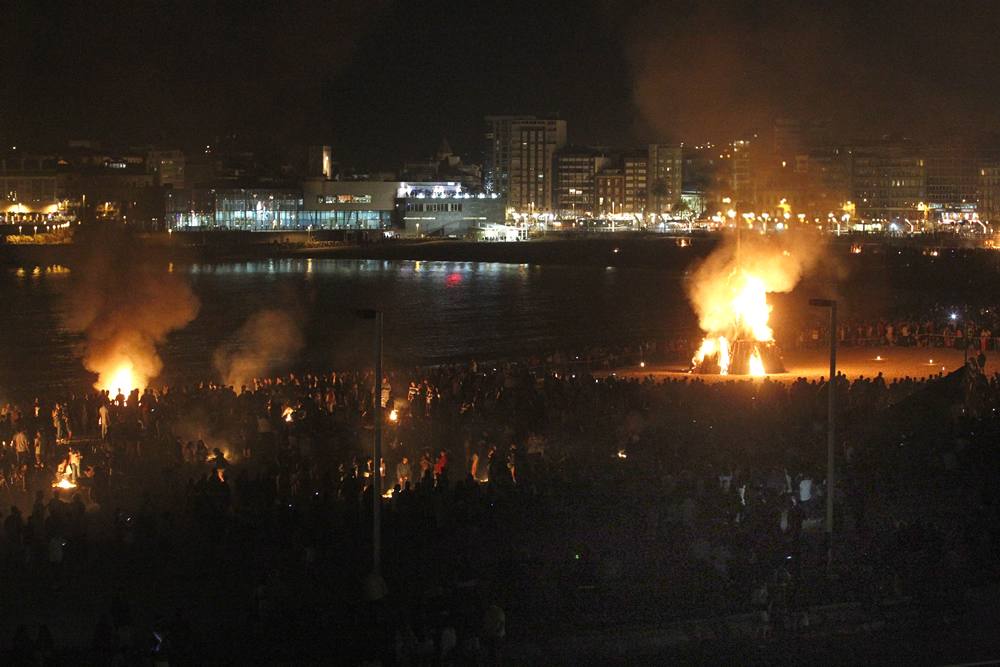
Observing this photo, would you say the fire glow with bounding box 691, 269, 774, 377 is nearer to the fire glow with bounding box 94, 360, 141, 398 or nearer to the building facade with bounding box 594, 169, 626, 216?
the fire glow with bounding box 94, 360, 141, 398

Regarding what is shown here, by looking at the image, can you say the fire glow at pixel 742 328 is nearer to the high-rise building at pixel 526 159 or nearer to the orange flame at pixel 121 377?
the orange flame at pixel 121 377

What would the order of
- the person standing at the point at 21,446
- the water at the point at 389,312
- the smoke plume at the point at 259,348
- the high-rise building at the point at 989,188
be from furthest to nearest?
the high-rise building at the point at 989,188, the water at the point at 389,312, the smoke plume at the point at 259,348, the person standing at the point at 21,446

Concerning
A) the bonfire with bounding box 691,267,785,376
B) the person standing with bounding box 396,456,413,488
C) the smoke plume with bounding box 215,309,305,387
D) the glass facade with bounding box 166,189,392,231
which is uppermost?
the glass facade with bounding box 166,189,392,231

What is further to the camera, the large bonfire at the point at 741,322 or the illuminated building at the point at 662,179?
the illuminated building at the point at 662,179

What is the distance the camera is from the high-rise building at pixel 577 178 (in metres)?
189

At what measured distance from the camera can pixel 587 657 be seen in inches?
376

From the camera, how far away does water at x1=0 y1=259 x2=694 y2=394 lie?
3681 cm

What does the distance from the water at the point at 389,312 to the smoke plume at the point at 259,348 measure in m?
0.49

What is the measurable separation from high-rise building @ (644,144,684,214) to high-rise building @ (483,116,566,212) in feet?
41.6

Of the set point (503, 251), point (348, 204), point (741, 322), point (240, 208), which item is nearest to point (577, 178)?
point (348, 204)

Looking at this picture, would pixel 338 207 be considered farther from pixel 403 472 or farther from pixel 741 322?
pixel 403 472

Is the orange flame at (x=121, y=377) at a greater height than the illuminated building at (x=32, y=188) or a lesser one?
lesser

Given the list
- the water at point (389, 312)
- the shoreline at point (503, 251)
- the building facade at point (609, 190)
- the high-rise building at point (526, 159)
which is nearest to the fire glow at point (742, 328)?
the water at point (389, 312)

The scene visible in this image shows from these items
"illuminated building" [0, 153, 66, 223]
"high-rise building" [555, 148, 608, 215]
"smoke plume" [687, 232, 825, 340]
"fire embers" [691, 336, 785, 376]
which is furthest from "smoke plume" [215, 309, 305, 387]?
"high-rise building" [555, 148, 608, 215]
